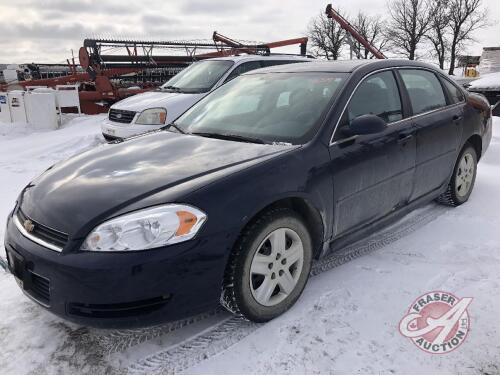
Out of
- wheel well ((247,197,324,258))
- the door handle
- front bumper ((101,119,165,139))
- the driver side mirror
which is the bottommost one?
wheel well ((247,197,324,258))

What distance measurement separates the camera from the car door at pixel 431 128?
3772 millimetres

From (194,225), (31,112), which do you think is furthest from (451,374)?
(31,112)

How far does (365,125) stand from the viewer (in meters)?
2.97

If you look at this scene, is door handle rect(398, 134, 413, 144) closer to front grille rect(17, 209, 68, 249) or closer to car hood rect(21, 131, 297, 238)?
car hood rect(21, 131, 297, 238)

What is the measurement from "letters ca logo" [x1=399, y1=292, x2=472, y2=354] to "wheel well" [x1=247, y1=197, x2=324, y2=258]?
2.30 ft

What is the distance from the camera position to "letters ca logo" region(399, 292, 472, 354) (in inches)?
97.0

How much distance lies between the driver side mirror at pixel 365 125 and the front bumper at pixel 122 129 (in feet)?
14.1

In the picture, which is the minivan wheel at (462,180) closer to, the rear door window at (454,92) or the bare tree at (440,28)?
the rear door window at (454,92)

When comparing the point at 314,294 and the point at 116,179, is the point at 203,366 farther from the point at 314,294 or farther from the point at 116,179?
the point at 116,179

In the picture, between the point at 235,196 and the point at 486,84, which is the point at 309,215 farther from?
the point at 486,84

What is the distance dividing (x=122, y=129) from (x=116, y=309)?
Answer: 525cm

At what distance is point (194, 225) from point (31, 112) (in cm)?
1083

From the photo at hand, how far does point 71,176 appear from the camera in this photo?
109 inches

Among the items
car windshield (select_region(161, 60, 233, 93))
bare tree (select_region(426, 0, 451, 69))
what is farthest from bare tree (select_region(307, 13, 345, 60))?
car windshield (select_region(161, 60, 233, 93))
